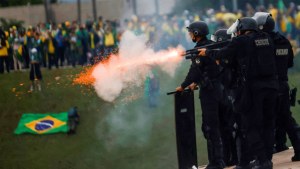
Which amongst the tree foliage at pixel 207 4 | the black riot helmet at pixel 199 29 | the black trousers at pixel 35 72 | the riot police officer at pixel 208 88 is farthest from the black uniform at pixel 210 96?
the tree foliage at pixel 207 4

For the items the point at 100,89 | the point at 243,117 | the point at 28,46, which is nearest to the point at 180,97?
the point at 243,117

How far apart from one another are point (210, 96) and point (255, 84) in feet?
3.92

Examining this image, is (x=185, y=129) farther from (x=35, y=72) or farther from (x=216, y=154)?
(x=35, y=72)

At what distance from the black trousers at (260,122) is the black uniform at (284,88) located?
1.73 feet

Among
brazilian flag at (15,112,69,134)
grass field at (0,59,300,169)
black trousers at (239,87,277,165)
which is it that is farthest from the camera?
brazilian flag at (15,112,69,134)

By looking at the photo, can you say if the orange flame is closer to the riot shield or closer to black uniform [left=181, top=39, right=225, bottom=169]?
the riot shield

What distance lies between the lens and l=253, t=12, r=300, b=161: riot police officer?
1126 cm

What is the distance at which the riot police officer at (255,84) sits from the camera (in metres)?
10.4

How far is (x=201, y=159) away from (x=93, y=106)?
567 cm

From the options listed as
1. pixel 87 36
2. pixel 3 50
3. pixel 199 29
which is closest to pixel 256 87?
pixel 199 29

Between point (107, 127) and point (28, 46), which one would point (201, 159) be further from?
point (28, 46)

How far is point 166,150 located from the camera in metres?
22.3

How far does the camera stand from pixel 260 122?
10570 millimetres

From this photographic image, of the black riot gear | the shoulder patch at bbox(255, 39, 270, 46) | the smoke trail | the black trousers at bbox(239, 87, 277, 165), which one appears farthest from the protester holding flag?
the shoulder patch at bbox(255, 39, 270, 46)
